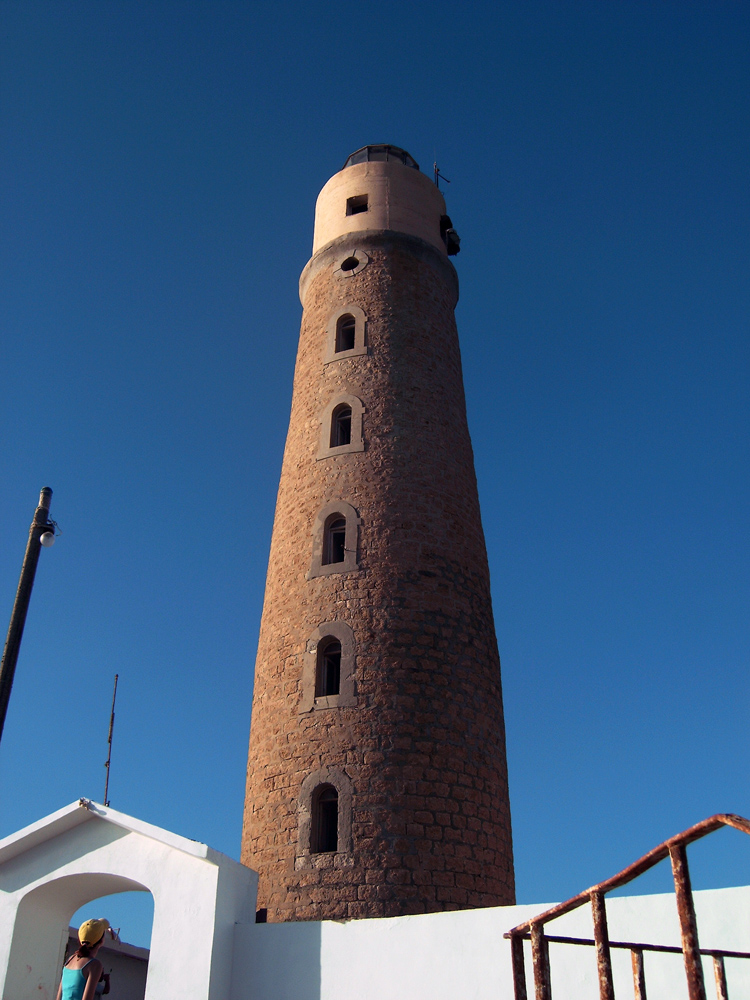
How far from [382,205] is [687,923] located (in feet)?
58.7

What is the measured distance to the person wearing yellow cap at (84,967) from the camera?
7.70m

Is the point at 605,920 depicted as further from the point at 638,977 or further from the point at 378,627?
the point at 378,627

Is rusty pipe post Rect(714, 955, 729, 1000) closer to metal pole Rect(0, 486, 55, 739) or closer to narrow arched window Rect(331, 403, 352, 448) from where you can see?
metal pole Rect(0, 486, 55, 739)

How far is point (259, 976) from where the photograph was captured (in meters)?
11.6

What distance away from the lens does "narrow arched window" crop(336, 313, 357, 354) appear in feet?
62.5

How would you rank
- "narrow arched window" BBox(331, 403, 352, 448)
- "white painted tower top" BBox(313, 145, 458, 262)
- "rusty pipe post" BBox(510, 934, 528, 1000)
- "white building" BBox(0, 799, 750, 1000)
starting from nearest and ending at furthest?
1. "rusty pipe post" BBox(510, 934, 528, 1000)
2. "white building" BBox(0, 799, 750, 1000)
3. "narrow arched window" BBox(331, 403, 352, 448)
4. "white painted tower top" BBox(313, 145, 458, 262)

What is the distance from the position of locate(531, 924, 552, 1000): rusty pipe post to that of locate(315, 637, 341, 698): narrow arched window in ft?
29.7

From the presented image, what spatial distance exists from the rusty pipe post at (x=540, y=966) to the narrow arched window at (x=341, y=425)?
12370 mm

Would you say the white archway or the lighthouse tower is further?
the lighthouse tower

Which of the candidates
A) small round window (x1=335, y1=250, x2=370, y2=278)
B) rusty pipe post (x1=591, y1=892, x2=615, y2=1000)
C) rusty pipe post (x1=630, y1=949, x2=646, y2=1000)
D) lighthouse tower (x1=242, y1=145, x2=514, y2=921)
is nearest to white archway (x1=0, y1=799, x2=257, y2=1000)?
lighthouse tower (x1=242, y1=145, x2=514, y2=921)

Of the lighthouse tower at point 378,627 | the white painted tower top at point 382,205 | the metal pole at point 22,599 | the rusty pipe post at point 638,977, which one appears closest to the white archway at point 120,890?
the lighthouse tower at point 378,627

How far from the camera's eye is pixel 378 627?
592 inches

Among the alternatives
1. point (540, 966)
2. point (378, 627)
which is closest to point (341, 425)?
point (378, 627)

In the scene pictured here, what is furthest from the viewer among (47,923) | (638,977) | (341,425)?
(341,425)
